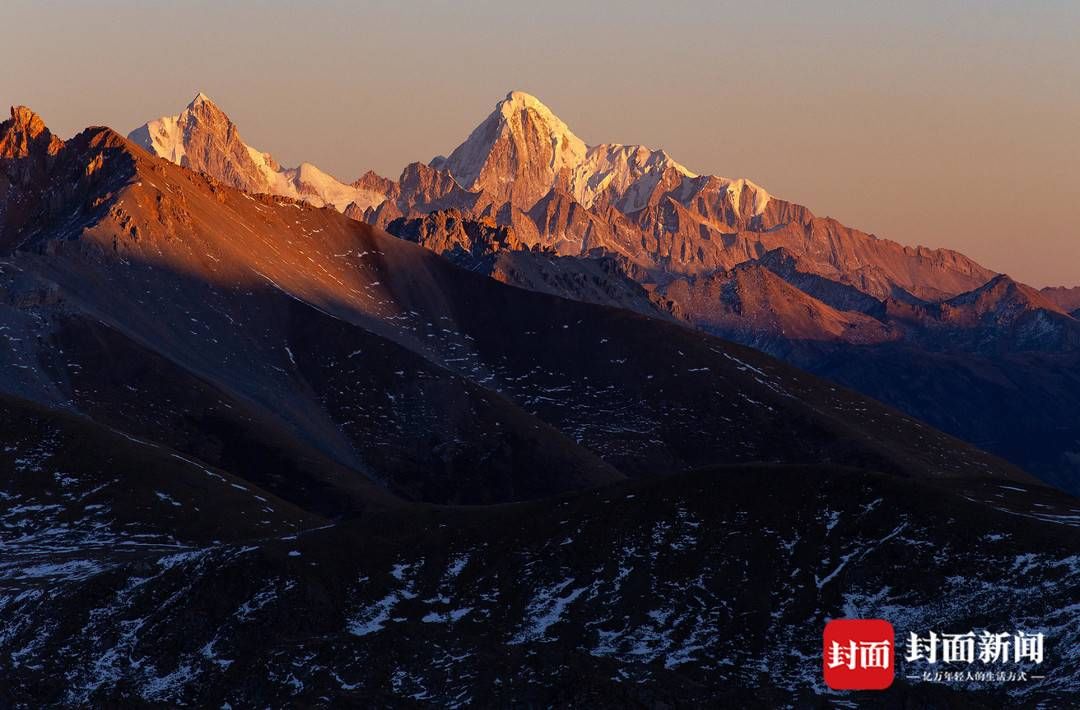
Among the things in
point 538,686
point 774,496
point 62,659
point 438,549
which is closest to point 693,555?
point 774,496

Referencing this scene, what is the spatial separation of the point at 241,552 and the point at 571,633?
37.1 meters

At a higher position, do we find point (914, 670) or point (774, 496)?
point (774, 496)

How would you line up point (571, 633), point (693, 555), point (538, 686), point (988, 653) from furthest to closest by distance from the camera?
point (693, 555) < point (571, 633) < point (988, 653) < point (538, 686)

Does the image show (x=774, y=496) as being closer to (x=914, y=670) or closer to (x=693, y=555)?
(x=693, y=555)

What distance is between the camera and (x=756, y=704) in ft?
459

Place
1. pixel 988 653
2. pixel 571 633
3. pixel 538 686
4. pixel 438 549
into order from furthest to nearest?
pixel 438 549
pixel 571 633
pixel 988 653
pixel 538 686

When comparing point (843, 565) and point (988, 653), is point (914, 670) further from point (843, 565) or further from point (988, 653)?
point (843, 565)

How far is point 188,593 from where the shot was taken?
175m

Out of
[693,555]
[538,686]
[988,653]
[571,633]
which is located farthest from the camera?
[693,555]

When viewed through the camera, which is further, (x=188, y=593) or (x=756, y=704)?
(x=188, y=593)

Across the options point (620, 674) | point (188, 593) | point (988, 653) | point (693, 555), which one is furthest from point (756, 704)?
point (188, 593)

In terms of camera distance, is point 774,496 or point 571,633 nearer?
point 571,633

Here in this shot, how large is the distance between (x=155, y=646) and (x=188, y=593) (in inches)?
392

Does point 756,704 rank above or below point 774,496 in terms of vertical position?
below
